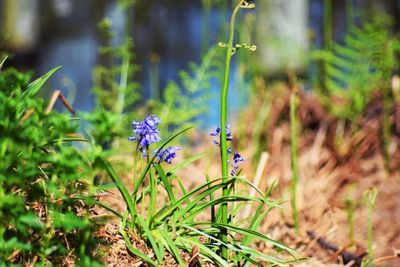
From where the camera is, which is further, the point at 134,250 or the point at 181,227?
the point at 181,227

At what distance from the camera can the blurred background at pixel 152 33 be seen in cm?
376

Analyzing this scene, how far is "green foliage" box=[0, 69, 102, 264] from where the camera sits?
1.14 metres

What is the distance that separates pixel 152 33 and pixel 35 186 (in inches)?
117

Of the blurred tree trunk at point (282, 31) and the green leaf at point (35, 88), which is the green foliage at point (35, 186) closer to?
the green leaf at point (35, 88)

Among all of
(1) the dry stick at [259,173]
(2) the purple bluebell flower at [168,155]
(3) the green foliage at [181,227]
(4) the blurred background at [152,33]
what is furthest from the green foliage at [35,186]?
(4) the blurred background at [152,33]

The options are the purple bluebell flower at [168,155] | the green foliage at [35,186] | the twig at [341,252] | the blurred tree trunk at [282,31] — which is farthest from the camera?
the blurred tree trunk at [282,31]

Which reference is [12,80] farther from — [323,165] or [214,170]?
[323,165]

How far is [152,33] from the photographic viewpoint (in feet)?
13.4

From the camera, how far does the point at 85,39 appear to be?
4184mm

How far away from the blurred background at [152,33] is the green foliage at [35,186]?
2.27 metres

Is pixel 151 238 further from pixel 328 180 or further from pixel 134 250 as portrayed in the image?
pixel 328 180

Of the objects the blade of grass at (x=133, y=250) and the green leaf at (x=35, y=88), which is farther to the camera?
the green leaf at (x=35, y=88)

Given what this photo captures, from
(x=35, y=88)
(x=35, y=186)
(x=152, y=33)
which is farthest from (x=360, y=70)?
(x=35, y=186)

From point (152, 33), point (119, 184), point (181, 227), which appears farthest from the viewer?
point (152, 33)
